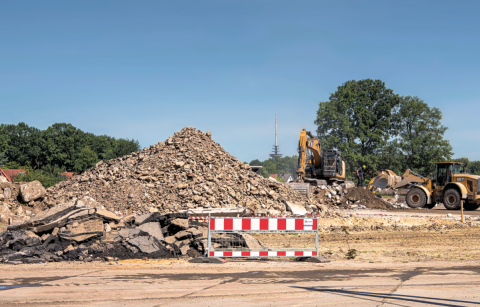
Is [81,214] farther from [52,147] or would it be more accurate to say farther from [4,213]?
[52,147]

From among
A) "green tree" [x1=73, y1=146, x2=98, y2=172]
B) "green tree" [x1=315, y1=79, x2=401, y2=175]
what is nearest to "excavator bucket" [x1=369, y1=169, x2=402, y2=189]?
"green tree" [x1=315, y1=79, x2=401, y2=175]

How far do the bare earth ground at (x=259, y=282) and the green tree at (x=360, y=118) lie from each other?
137ft

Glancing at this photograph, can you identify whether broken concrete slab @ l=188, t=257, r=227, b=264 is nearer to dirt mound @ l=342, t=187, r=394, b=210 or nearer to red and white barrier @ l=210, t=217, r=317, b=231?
red and white barrier @ l=210, t=217, r=317, b=231

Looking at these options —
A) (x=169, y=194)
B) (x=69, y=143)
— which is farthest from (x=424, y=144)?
(x=69, y=143)

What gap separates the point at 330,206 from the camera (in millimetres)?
28625

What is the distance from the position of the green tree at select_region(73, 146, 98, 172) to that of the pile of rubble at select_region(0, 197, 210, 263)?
6346cm

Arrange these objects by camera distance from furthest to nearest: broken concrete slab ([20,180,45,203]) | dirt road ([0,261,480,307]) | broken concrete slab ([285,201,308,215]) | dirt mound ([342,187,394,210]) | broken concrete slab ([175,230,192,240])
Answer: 1. dirt mound ([342,187,394,210])
2. broken concrete slab ([285,201,308,215])
3. broken concrete slab ([20,180,45,203])
4. broken concrete slab ([175,230,192,240])
5. dirt road ([0,261,480,307])

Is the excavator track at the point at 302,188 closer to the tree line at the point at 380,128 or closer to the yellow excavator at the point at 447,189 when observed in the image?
the yellow excavator at the point at 447,189

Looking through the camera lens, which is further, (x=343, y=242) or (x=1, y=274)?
(x=343, y=242)

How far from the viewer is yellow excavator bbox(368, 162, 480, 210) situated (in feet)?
83.6

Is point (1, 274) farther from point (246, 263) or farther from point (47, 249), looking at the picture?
point (246, 263)

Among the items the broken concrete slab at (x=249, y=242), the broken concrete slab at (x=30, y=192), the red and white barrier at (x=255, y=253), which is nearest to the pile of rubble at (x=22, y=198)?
the broken concrete slab at (x=30, y=192)

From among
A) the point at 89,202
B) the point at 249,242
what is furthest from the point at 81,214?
the point at 89,202

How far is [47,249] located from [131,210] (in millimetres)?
9592
